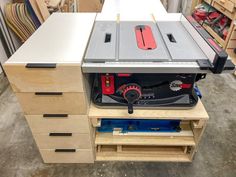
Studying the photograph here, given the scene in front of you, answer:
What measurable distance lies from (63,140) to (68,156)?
179 mm

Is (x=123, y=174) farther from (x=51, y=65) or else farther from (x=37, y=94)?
(x=51, y=65)

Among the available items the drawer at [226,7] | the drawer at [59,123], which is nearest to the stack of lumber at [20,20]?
the drawer at [59,123]

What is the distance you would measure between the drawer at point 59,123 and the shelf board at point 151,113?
7 centimetres

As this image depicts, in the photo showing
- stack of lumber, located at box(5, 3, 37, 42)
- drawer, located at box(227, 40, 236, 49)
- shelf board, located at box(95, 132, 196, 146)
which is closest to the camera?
shelf board, located at box(95, 132, 196, 146)

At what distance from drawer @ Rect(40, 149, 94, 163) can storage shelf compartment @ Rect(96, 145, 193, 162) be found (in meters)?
0.10

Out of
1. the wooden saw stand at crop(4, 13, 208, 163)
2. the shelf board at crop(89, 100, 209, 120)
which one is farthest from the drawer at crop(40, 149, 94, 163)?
the shelf board at crop(89, 100, 209, 120)

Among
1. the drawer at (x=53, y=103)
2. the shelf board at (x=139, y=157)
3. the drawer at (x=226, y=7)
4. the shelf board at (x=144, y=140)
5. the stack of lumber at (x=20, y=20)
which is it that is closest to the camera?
the drawer at (x=53, y=103)

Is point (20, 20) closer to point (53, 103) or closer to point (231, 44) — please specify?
point (53, 103)

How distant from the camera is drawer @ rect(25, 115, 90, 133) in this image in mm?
1032

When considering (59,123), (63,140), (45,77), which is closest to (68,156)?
(63,140)

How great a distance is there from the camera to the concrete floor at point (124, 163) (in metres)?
1.29

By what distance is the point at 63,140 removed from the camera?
116 centimetres

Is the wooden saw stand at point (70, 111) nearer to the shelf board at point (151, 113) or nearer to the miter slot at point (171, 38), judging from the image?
the shelf board at point (151, 113)

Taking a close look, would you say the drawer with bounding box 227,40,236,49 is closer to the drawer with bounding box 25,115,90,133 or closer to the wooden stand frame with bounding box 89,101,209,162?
the wooden stand frame with bounding box 89,101,209,162
